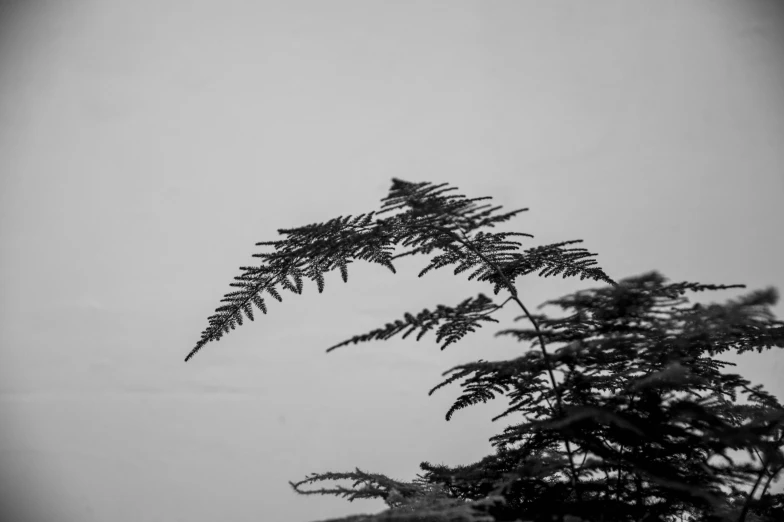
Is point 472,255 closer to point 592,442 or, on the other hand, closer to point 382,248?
point 382,248

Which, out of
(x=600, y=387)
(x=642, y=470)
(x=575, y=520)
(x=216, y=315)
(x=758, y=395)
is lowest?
(x=575, y=520)

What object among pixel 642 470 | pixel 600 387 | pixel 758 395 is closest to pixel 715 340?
pixel 758 395

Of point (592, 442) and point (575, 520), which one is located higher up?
point (592, 442)

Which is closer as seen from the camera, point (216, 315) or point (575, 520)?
point (575, 520)

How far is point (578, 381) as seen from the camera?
1.61m

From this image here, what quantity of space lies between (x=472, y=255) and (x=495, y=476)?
3.78 ft

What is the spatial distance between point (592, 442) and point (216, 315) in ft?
6.26

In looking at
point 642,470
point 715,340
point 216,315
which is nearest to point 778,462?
point 715,340

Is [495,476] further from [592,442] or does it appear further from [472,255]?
[472,255]

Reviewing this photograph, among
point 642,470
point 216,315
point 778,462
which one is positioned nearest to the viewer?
point 642,470

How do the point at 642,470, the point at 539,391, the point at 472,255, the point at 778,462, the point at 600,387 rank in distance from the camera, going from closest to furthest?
the point at 642,470, the point at 778,462, the point at 600,387, the point at 539,391, the point at 472,255

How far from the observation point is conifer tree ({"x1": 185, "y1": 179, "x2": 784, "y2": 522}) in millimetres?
1449

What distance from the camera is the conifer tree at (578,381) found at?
4.75 ft

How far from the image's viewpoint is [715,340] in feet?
5.96
